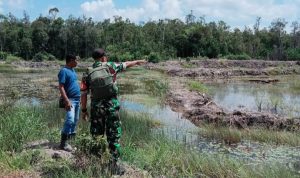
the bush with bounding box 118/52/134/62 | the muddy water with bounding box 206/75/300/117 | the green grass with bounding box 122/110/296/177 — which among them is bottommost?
the muddy water with bounding box 206/75/300/117

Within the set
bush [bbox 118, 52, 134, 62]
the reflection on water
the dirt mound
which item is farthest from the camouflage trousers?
bush [bbox 118, 52, 134, 62]

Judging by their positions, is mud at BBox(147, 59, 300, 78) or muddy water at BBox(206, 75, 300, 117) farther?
mud at BBox(147, 59, 300, 78)

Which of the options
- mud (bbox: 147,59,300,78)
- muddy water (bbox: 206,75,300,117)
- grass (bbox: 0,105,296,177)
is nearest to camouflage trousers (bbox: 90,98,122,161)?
grass (bbox: 0,105,296,177)

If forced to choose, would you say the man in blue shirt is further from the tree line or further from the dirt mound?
the tree line

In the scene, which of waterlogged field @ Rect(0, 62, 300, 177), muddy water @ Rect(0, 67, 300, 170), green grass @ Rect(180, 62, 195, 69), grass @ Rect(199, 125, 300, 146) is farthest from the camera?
green grass @ Rect(180, 62, 195, 69)

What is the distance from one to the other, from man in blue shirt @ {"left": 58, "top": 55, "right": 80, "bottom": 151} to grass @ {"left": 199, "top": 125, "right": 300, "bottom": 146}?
5112 millimetres

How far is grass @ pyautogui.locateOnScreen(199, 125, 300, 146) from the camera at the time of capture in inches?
443

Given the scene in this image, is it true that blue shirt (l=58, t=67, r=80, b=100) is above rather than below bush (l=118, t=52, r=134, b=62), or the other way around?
above

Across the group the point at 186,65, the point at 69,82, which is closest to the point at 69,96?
the point at 69,82

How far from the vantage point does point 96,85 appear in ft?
22.5

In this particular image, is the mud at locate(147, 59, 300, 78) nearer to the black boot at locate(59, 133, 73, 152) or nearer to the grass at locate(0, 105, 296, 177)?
the grass at locate(0, 105, 296, 177)

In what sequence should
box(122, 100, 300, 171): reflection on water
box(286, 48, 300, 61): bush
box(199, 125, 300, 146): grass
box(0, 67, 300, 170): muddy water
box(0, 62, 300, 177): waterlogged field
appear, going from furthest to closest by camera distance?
box(286, 48, 300, 61): bush < box(199, 125, 300, 146): grass < box(0, 67, 300, 170): muddy water < box(122, 100, 300, 171): reflection on water < box(0, 62, 300, 177): waterlogged field

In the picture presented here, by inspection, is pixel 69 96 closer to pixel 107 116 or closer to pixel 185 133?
pixel 107 116

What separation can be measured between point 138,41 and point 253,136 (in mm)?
54300
